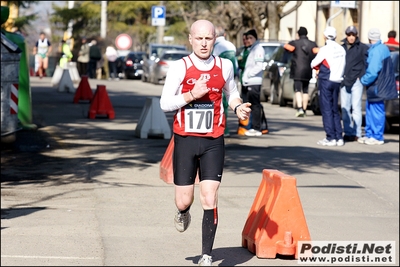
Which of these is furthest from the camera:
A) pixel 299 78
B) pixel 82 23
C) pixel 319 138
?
pixel 82 23

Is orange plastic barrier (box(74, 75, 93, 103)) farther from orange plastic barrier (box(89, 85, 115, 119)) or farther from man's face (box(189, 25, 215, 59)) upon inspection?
man's face (box(189, 25, 215, 59))

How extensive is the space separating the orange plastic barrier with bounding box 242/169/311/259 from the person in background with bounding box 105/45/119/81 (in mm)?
→ 36048

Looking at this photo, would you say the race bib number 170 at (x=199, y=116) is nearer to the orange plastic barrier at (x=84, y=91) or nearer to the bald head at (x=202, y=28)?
the bald head at (x=202, y=28)

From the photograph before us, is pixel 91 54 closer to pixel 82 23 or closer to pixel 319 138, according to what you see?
pixel 319 138

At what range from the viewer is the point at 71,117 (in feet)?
66.6

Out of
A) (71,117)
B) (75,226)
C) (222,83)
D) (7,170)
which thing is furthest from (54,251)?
(71,117)

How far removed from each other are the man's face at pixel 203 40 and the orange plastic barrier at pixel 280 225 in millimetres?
1304

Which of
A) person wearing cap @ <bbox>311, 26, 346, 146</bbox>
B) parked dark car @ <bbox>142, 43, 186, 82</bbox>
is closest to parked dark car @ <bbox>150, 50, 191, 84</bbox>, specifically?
parked dark car @ <bbox>142, 43, 186, 82</bbox>

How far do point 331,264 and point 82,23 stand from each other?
2591 inches

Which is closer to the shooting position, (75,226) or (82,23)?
(75,226)

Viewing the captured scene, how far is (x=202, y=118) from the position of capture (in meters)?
6.80

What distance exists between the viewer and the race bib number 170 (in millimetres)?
6797

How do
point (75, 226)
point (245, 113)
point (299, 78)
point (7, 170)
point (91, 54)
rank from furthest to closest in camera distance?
point (91, 54) → point (299, 78) → point (7, 170) → point (75, 226) → point (245, 113)

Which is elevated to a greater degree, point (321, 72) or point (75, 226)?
point (321, 72)
